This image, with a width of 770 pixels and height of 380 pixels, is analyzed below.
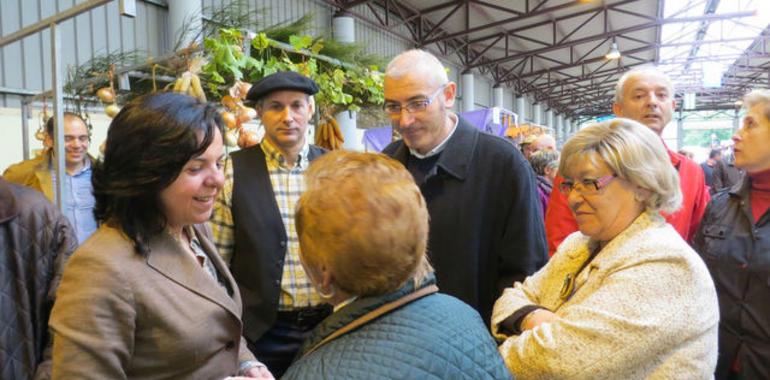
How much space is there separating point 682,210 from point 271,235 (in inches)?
59.4

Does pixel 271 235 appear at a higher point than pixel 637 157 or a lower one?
lower

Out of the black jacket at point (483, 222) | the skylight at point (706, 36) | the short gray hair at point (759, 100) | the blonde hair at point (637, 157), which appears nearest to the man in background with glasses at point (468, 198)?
the black jacket at point (483, 222)

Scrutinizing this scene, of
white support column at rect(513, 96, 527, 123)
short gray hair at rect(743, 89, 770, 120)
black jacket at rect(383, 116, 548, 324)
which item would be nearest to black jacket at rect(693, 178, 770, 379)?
short gray hair at rect(743, 89, 770, 120)

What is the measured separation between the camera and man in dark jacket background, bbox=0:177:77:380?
4.52 feet

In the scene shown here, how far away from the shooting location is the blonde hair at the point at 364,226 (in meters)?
0.85

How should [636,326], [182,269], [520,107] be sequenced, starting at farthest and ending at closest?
[520,107] < [182,269] < [636,326]

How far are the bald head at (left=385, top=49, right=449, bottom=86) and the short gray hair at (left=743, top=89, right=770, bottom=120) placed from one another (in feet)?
3.62

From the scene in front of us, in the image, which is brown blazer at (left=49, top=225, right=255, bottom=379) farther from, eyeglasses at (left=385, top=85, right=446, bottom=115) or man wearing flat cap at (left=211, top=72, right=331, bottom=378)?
Result: eyeglasses at (left=385, top=85, right=446, bottom=115)

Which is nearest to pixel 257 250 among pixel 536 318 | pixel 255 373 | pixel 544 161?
pixel 255 373

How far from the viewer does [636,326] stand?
3.35ft

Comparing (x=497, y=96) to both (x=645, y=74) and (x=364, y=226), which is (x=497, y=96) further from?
(x=364, y=226)

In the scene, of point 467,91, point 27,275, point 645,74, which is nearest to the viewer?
point 27,275

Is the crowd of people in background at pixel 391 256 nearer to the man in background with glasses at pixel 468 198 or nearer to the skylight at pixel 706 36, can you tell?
the man in background with glasses at pixel 468 198

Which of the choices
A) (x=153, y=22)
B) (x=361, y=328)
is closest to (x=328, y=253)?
(x=361, y=328)
